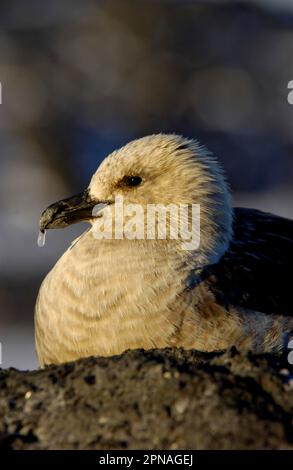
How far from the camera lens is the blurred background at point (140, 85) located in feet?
54.1

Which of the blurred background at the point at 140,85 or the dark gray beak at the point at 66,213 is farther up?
the blurred background at the point at 140,85

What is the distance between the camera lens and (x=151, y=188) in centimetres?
664

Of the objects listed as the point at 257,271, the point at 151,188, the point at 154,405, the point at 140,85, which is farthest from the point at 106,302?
the point at 140,85

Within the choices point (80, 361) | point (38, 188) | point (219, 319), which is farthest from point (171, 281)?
point (38, 188)

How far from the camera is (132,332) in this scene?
19.6 ft

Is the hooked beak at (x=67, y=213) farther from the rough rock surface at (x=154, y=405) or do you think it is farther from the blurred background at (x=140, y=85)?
the blurred background at (x=140, y=85)

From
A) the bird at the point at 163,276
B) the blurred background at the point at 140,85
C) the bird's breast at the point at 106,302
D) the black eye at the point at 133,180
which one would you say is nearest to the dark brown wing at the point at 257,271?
the bird at the point at 163,276

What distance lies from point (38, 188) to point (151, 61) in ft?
11.9

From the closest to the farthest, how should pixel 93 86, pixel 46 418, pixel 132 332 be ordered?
pixel 46 418, pixel 132 332, pixel 93 86

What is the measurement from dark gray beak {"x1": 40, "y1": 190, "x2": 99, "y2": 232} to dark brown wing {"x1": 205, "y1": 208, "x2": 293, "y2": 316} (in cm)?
81

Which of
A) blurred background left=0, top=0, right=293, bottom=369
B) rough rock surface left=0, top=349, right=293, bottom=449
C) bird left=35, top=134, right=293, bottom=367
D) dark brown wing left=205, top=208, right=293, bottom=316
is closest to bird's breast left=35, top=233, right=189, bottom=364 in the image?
bird left=35, top=134, right=293, bottom=367

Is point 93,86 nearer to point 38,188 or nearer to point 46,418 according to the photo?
point 38,188

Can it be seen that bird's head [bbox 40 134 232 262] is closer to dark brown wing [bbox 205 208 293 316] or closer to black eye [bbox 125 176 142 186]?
black eye [bbox 125 176 142 186]

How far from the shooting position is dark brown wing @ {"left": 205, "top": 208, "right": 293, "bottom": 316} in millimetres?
6301
